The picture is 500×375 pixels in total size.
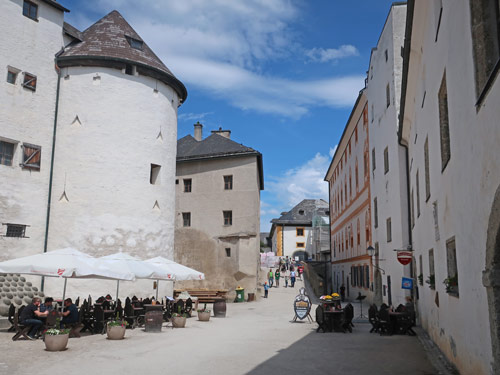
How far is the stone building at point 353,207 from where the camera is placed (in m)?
30.3

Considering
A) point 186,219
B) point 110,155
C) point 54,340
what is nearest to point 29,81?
point 110,155

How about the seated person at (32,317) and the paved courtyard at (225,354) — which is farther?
the seated person at (32,317)

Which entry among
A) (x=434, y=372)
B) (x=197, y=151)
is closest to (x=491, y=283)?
(x=434, y=372)

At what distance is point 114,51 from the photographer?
83.7 feet

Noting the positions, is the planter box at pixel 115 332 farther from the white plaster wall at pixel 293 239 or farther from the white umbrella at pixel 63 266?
the white plaster wall at pixel 293 239

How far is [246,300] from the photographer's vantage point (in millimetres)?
33844

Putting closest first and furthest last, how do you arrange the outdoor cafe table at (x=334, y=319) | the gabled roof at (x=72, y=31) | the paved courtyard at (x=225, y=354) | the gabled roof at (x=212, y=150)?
the paved courtyard at (x=225, y=354), the outdoor cafe table at (x=334, y=319), the gabled roof at (x=72, y=31), the gabled roof at (x=212, y=150)

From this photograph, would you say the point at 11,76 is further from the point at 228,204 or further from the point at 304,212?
the point at 304,212

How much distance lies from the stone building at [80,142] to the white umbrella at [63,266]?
7389 mm

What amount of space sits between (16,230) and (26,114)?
5247mm

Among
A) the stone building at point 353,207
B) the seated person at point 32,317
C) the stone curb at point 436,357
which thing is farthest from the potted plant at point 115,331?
the stone building at point 353,207

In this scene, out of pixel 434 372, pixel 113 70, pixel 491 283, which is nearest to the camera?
pixel 491 283

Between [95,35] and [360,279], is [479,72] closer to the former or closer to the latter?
[95,35]

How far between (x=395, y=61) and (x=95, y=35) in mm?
15736
